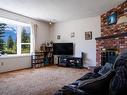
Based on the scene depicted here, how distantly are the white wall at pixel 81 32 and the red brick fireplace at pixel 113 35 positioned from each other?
51 cm

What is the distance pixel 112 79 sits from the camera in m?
1.38

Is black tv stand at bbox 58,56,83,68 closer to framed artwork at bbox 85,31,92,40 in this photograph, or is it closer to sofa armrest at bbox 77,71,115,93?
framed artwork at bbox 85,31,92,40

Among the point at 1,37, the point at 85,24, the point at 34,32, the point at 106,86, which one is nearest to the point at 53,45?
the point at 34,32

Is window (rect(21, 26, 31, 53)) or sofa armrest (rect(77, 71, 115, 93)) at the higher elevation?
window (rect(21, 26, 31, 53))

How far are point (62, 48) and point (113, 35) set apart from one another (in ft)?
9.50

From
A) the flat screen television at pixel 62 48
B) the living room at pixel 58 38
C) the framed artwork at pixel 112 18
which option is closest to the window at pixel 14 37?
the living room at pixel 58 38

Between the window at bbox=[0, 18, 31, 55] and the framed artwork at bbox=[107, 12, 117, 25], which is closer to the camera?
the framed artwork at bbox=[107, 12, 117, 25]

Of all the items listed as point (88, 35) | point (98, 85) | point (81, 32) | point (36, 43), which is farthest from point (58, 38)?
point (98, 85)

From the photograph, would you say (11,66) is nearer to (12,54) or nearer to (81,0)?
(12,54)

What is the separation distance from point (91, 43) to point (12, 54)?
341 centimetres

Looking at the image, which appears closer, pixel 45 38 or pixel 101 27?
pixel 101 27

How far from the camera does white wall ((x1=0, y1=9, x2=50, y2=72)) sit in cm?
541

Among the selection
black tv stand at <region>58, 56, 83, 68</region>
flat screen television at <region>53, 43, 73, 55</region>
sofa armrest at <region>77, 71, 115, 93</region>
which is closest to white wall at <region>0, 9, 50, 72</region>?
flat screen television at <region>53, 43, 73, 55</region>

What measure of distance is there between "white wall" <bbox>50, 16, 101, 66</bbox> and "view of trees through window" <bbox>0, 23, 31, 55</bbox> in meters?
1.56
